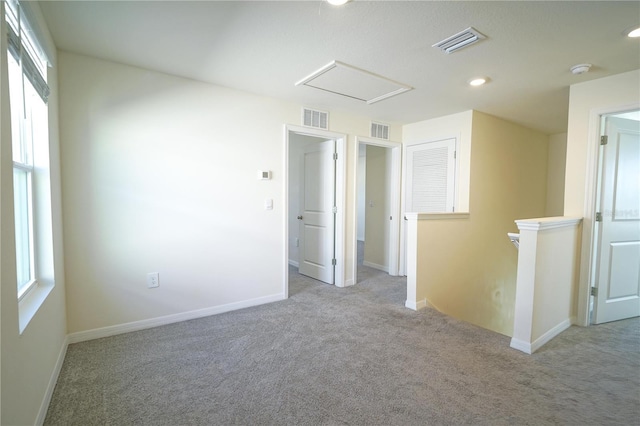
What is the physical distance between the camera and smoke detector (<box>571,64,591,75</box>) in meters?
2.45

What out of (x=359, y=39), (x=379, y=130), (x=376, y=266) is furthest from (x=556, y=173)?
(x=359, y=39)

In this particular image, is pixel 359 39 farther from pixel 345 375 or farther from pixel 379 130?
pixel 345 375

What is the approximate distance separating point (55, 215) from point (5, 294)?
3.93ft

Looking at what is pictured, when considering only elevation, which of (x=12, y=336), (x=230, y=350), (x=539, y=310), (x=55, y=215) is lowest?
(x=230, y=350)

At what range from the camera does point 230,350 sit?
2.32 metres

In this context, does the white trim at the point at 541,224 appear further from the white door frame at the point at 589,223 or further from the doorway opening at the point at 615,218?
the doorway opening at the point at 615,218

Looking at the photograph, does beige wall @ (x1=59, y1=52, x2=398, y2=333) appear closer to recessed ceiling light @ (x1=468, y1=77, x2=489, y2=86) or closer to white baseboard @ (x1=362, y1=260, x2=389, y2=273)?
recessed ceiling light @ (x1=468, y1=77, x2=489, y2=86)

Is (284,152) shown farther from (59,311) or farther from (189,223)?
(59,311)

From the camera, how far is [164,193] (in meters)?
2.71

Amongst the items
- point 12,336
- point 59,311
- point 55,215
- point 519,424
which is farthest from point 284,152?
point 519,424

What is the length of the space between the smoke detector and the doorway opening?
1.84ft

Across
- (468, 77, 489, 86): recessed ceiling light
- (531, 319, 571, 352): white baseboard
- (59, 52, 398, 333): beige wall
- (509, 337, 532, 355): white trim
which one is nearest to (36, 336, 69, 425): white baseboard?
(59, 52, 398, 333): beige wall

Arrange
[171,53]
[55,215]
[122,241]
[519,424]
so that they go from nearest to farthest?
[519,424] → [55,215] → [171,53] → [122,241]

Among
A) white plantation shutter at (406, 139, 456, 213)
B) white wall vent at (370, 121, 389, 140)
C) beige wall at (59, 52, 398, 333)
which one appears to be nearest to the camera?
beige wall at (59, 52, 398, 333)
